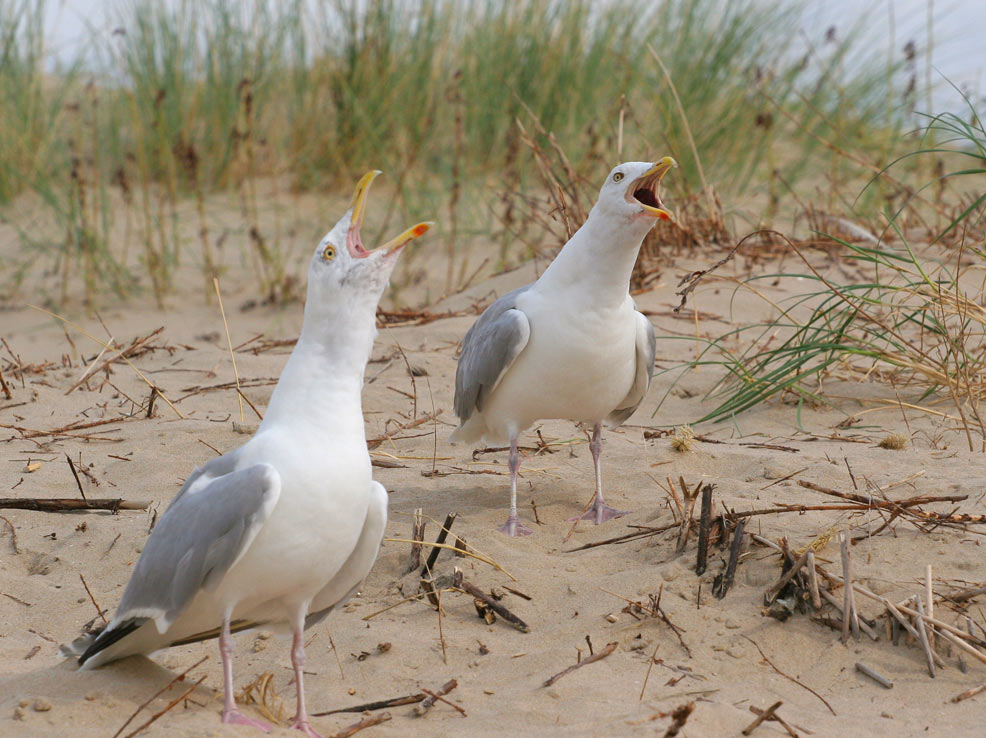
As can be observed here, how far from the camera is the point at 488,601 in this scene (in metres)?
3.11

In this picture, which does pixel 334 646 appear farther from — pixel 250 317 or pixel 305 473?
pixel 250 317

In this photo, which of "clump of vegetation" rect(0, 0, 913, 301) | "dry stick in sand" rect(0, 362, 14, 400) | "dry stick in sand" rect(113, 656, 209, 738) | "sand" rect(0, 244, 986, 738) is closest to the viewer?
"dry stick in sand" rect(113, 656, 209, 738)

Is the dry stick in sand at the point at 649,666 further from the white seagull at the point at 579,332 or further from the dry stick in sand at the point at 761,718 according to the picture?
the white seagull at the point at 579,332

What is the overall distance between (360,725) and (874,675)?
4.15 feet

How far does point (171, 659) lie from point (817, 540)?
72.4 inches

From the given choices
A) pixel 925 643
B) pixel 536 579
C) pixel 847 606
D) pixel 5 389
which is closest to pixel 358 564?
pixel 536 579

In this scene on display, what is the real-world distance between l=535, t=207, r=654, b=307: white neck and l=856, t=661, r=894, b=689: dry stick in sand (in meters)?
1.46

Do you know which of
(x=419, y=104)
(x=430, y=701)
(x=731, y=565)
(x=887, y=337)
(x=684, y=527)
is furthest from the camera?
(x=419, y=104)

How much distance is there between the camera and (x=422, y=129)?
9.44 metres

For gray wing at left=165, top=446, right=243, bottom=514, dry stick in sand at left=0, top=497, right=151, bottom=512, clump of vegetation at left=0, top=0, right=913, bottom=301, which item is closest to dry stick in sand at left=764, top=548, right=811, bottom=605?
→ gray wing at left=165, top=446, right=243, bottom=514

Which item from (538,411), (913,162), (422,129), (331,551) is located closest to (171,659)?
(331,551)

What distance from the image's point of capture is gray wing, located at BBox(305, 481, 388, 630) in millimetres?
2541

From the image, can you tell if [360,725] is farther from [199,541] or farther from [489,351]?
[489,351]

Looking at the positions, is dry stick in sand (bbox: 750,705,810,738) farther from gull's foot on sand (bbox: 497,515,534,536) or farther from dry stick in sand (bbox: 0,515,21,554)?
dry stick in sand (bbox: 0,515,21,554)
